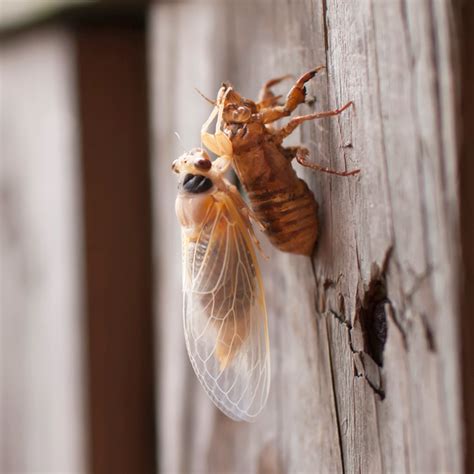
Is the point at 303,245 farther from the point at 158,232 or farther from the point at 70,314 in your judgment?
the point at 70,314

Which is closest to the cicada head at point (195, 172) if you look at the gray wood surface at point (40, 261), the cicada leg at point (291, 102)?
the cicada leg at point (291, 102)

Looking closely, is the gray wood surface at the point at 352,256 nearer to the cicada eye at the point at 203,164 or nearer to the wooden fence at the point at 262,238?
the wooden fence at the point at 262,238

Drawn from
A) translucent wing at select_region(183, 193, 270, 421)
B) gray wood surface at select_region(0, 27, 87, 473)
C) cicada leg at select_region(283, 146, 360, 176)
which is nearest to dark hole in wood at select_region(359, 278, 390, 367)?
cicada leg at select_region(283, 146, 360, 176)

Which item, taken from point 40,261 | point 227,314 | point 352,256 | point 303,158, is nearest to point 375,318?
point 352,256

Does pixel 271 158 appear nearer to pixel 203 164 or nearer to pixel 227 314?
pixel 203 164

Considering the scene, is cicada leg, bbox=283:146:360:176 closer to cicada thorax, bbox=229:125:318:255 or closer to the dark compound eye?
cicada thorax, bbox=229:125:318:255

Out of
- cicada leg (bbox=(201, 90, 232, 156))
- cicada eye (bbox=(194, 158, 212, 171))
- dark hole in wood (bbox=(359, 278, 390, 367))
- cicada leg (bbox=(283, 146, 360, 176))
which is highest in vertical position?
cicada leg (bbox=(201, 90, 232, 156))

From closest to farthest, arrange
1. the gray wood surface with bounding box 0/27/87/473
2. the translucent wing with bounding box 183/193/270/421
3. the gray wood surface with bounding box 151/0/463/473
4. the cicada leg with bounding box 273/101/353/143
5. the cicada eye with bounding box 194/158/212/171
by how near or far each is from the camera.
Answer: the gray wood surface with bounding box 151/0/463/473 < the cicada leg with bounding box 273/101/353/143 < the translucent wing with bounding box 183/193/270/421 < the cicada eye with bounding box 194/158/212/171 < the gray wood surface with bounding box 0/27/87/473
